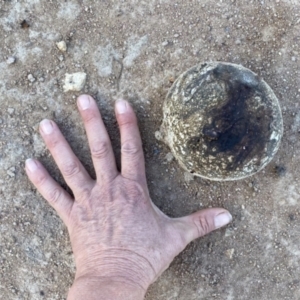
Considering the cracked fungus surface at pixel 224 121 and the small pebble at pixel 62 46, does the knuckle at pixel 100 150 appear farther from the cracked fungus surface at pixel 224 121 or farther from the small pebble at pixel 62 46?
the small pebble at pixel 62 46

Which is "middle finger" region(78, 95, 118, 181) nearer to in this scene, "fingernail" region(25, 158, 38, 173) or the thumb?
"fingernail" region(25, 158, 38, 173)

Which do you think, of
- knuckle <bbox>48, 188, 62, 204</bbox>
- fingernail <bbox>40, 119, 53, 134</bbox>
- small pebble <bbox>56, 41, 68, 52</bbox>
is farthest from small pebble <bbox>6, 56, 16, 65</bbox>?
knuckle <bbox>48, 188, 62, 204</bbox>

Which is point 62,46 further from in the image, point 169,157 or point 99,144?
point 169,157

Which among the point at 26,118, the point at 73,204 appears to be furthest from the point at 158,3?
the point at 73,204

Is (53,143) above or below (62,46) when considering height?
below

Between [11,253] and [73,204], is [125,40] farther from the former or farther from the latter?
[11,253]

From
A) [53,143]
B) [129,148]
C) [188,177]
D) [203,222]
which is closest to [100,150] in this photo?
[129,148]

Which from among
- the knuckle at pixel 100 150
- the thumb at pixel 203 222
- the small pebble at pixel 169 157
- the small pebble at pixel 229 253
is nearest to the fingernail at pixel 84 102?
the knuckle at pixel 100 150
